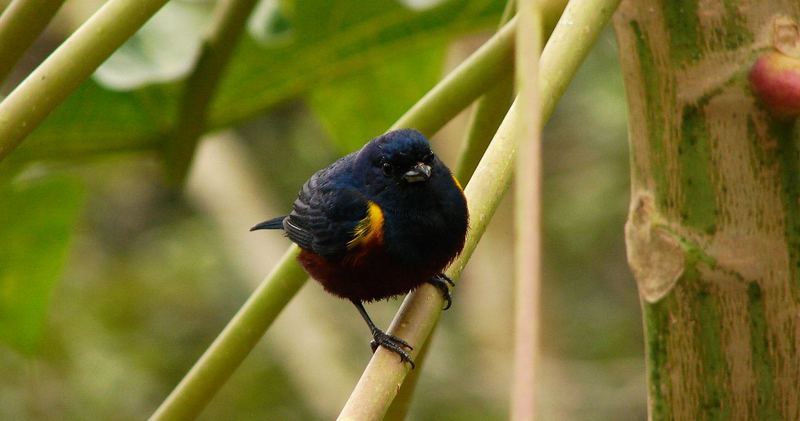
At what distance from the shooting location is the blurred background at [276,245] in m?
2.27

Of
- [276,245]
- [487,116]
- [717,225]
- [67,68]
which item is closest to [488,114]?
[487,116]

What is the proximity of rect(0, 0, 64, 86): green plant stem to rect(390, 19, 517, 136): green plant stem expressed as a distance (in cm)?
52

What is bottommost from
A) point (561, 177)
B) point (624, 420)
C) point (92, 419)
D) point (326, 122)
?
point (92, 419)

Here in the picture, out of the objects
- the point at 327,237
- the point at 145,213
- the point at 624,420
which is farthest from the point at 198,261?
the point at 327,237

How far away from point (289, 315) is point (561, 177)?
194 centimetres

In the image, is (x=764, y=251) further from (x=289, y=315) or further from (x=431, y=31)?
(x=289, y=315)

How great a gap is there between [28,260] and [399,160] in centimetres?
81

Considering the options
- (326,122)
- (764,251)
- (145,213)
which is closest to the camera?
(764,251)

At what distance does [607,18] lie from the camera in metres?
1.12

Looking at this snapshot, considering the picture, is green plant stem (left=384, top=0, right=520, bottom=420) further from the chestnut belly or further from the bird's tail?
the bird's tail

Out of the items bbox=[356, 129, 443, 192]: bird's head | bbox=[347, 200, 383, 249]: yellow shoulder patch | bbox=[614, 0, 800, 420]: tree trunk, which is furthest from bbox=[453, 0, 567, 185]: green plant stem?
bbox=[347, 200, 383, 249]: yellow shoulder patch

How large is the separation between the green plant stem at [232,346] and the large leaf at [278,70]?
2.91ft

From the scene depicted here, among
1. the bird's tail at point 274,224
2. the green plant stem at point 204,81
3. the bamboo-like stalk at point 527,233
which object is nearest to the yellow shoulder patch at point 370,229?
the green plant stem at point 204,81

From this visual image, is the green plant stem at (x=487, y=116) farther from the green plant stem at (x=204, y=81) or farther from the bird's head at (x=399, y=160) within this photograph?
the green plant stem at (x=204, y=81)
